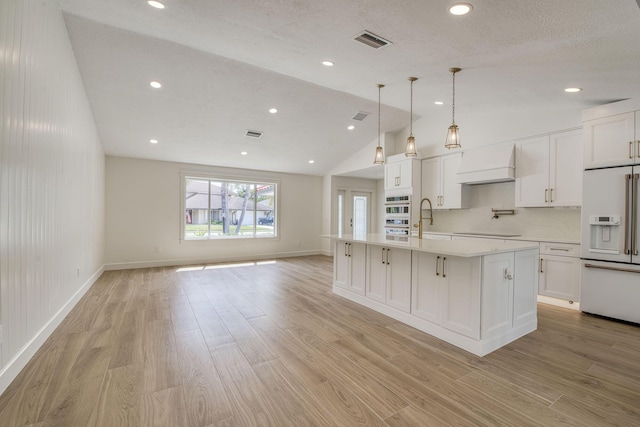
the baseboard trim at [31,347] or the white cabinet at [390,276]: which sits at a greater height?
the white cabinet at [390,276]

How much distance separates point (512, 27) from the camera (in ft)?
8.21

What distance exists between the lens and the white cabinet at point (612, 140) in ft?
10.7

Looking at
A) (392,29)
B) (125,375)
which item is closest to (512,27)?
(392,29)

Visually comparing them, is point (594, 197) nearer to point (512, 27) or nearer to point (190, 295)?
point (512, 27)

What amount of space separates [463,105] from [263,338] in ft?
15.0

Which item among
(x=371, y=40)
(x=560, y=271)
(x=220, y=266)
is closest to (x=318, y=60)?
(x=371, y=40)

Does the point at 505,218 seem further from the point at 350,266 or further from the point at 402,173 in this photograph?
the point at 350,266

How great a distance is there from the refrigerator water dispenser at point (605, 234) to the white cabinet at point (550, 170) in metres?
0.46

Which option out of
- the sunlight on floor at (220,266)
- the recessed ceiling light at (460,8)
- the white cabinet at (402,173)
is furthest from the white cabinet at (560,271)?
the sunlight on floor at (220,266)

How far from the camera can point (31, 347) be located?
2.39 meters

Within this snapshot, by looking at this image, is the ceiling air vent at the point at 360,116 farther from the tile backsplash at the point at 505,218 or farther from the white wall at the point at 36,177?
the white wall at the point at 36,177

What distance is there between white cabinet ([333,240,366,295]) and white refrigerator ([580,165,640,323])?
2758 millimetres

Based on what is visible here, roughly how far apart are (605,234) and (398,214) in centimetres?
315

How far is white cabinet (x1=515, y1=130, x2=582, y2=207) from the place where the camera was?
3.94 meters
